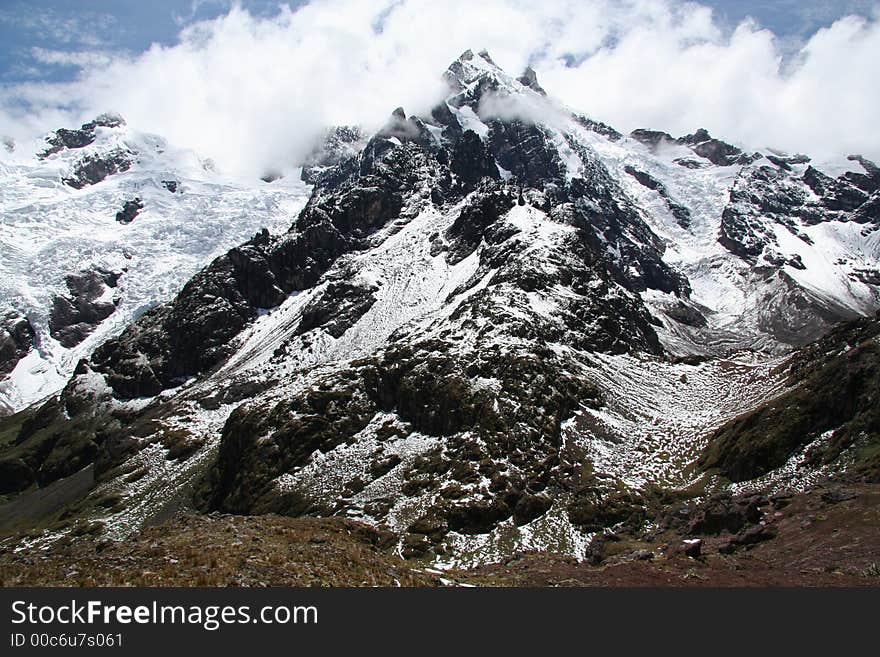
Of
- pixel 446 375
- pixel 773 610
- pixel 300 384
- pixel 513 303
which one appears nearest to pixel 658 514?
pixel 446 375

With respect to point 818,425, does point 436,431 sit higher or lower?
higher

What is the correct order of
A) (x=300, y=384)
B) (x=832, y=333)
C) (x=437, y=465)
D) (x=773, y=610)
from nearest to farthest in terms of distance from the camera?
(x=773, y=610) → (x=437, y=465) → (x=832, y=333) → (x=300, y=384)

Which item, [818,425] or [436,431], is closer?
[818,425]

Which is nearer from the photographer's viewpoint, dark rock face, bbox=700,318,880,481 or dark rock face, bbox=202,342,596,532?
dark rock face, bbox=700,318,880,481

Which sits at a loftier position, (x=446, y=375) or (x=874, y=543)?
(x=446, y=375)

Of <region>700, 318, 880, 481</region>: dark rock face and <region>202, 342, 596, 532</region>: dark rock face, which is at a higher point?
<region>202, 342, 596, 532</region>: dark rock face

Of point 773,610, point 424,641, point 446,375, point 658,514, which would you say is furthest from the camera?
point 446,375

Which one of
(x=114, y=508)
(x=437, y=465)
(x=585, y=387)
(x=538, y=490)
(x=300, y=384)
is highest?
(x=300, y=384)

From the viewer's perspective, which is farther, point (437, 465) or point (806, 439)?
point (437, 465)

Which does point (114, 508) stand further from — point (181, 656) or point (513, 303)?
point (181, 656)

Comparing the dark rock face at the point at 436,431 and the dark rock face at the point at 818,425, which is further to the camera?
the dark rock face at the point at 436,431

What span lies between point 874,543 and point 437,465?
255 ft

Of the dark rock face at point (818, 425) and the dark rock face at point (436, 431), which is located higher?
the dark rock face at point (436, 431)

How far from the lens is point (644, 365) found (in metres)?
161
